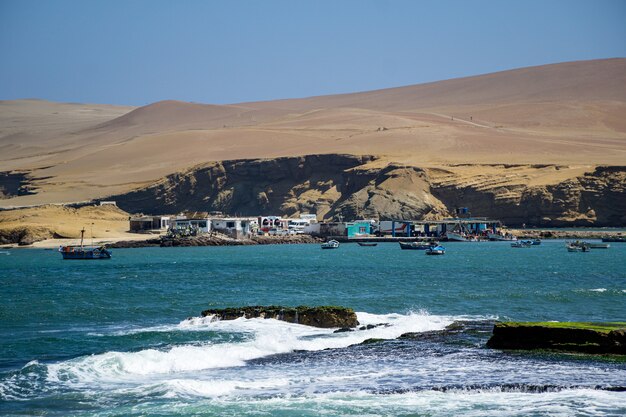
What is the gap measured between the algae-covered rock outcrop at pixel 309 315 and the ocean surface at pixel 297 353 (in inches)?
24.2

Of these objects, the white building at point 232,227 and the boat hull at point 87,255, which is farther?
the white building at point 232,227

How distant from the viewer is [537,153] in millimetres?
158750

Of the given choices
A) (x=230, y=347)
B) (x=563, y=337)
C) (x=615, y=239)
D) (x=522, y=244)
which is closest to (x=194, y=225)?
(x=522, y=244)

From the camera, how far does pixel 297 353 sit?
2641cm

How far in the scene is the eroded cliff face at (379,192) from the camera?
12925cm

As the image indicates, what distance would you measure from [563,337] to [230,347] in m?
8.98

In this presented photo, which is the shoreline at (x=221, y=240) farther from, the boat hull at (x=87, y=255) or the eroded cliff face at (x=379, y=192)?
the boat hull at (x=87, y=255)

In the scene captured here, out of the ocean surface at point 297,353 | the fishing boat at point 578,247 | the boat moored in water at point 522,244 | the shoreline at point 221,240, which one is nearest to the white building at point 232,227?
the shoreline at point 221,240

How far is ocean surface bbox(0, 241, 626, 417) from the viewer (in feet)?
65.4

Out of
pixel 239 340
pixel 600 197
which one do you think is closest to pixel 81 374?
pixel 239 340

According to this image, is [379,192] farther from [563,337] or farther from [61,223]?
[563,337]

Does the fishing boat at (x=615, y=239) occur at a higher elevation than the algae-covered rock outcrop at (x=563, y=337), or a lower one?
higher

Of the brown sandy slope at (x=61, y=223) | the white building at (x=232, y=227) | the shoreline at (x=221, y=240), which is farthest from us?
the white building at (x=232, y=227)

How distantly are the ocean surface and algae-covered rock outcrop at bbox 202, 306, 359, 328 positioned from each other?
615 millimetres
